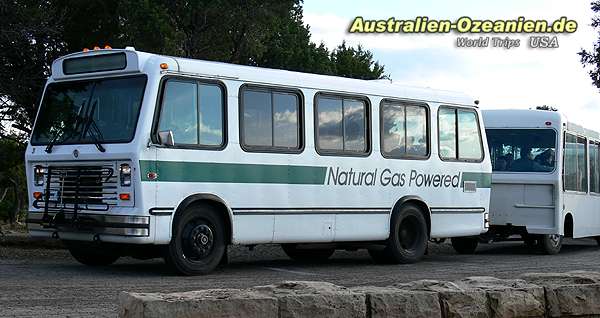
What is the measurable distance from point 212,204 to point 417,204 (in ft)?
14.6

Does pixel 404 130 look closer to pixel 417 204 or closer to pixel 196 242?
pixel 417 204


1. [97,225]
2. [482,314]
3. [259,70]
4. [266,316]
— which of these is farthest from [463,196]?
[266,316]

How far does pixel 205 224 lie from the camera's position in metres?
12.9

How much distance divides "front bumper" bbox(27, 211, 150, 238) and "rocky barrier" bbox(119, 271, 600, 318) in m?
4.76

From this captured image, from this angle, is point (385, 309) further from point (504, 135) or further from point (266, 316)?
point (504, 135)

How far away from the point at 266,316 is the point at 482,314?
2054mm

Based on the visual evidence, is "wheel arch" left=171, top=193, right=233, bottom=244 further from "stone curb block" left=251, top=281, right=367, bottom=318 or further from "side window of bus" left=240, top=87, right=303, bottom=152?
"stone curb block" left=251, top=281, right=367, bottom=318

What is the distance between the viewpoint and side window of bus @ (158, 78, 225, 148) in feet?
40.7

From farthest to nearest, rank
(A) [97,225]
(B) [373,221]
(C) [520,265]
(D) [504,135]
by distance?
1. (D) [504,135]
2. (C) [520,265]
3. (B) [373,221]
4. (A) [97,225]

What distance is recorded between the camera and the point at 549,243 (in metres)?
19.5

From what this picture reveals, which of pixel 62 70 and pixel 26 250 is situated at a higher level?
pixel 62 70

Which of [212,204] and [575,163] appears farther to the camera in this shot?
[575,163]

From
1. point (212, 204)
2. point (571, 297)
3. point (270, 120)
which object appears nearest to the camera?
point (571, 297)

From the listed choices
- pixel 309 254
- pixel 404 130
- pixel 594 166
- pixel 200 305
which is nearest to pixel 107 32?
pixel 309 254
